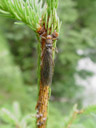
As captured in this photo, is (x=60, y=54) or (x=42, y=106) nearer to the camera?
(x=42, y=106)

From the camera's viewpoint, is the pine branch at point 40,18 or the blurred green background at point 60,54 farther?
the blurred green background at point 60,54

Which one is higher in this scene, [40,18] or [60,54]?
[40,18]

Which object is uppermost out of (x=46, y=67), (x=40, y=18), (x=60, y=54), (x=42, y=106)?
(x=40, y=18)

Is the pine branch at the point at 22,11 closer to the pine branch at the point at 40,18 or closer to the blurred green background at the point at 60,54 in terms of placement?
the pine branch at the point at 40,18

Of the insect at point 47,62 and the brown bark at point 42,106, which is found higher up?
the insect at point 47,62

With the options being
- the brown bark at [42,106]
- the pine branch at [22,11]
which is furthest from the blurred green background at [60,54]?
the pine branch at [22,11]

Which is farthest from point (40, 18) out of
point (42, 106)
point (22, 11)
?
point (42, 106)

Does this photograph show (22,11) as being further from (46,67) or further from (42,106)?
(42,106)

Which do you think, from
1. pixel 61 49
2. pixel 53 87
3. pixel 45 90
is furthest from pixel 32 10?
pixel 53 87

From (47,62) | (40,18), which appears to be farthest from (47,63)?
(40,18)

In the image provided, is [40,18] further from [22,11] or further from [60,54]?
[60,54]
